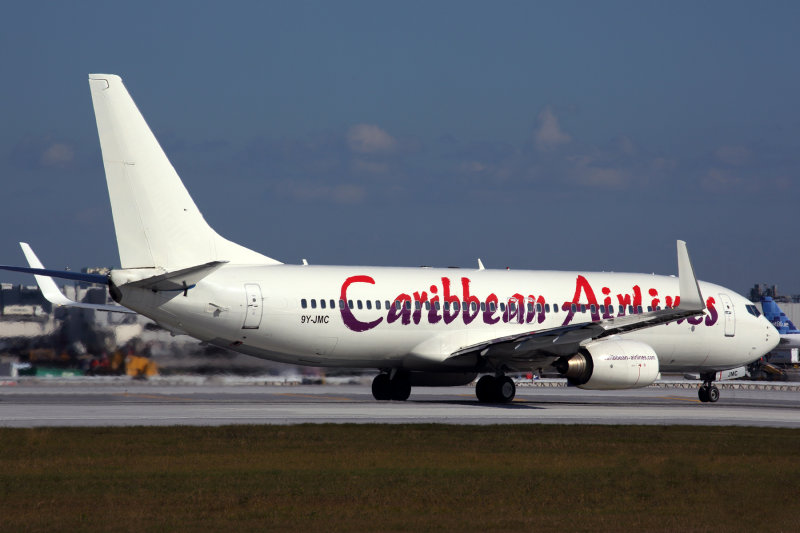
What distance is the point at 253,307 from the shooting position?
30.9 metres

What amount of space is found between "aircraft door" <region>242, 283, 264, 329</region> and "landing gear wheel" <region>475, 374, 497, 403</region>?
25.6ft

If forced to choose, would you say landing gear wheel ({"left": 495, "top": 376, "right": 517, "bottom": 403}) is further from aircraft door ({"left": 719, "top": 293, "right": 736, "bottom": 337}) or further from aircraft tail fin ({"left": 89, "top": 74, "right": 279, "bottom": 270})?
aircraft tail fin ({"left": 89, "top": 74, "right": 279, "bottom": 270})

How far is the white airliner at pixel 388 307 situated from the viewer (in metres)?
29.5

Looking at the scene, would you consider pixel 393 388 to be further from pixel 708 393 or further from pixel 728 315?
pixel 728 315

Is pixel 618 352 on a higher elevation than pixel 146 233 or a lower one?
lower

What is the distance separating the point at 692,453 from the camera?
66.5ft

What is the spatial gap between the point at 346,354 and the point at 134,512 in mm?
20210

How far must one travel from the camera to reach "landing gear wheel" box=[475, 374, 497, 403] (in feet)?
114

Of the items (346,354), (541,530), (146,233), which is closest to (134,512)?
(541,530)

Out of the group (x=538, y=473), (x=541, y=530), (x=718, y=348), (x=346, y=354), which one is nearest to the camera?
(x=541, y=530)

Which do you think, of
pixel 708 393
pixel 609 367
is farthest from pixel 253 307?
pixel 708 393

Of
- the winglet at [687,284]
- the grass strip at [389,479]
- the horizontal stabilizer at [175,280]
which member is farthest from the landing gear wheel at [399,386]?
the grass strip at [389,479]

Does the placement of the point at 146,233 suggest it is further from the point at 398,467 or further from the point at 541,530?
the point at 541,530

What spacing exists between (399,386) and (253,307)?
6760mm
